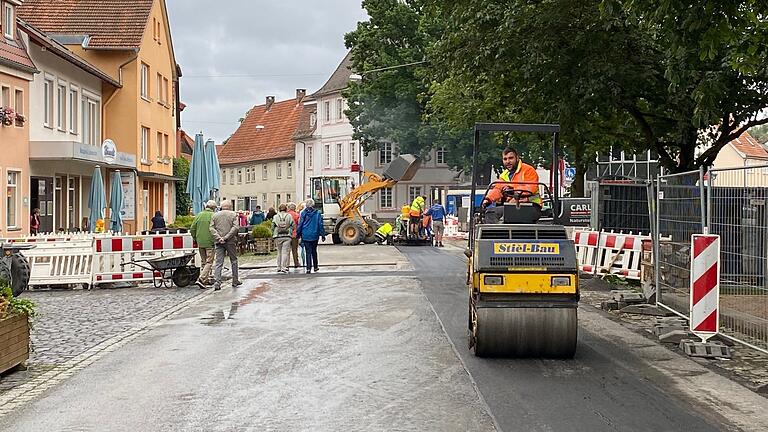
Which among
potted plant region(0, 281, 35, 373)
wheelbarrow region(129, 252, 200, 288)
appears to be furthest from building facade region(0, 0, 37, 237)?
potted plant region(0, 281, 35, 373)

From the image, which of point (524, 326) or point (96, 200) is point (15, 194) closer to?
point (96, 200)

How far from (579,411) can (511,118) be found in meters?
20.7

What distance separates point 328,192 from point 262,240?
944cm

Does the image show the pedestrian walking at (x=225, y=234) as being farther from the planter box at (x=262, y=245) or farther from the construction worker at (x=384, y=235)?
the construction worker at (x=384, y=235)

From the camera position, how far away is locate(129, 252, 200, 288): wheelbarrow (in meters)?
21.2

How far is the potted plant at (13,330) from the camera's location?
10070 millimetres

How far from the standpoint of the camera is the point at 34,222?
108ft

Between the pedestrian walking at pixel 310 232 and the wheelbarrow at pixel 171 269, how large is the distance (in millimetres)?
3536

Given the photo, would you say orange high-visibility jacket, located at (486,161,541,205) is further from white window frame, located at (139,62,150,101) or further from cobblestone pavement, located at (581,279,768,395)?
white window frame, located at (139,62,150,101)

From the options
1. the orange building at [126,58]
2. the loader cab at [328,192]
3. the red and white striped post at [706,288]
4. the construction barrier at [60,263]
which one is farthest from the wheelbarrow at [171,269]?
the loader cab at [328,192]

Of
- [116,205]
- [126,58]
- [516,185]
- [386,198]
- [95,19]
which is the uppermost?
[95,19]

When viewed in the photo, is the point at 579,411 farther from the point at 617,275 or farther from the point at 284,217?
the point at 284,217

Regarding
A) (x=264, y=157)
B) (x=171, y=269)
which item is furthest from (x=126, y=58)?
(x=264, y=157)

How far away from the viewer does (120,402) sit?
29.0ft
